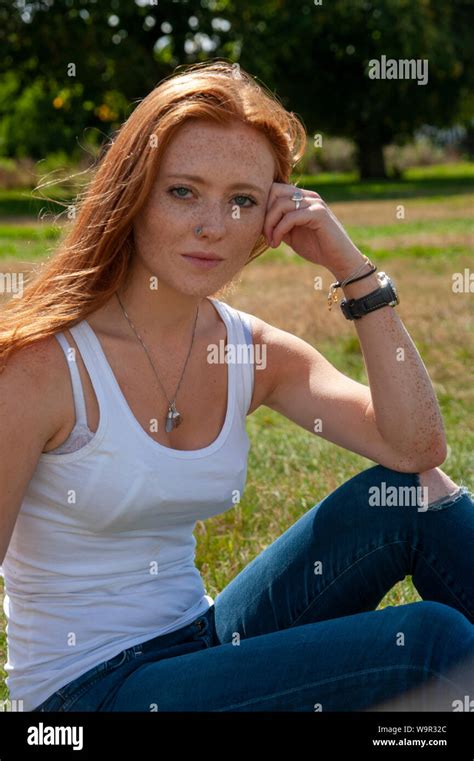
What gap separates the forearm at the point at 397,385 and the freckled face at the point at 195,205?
0.43m

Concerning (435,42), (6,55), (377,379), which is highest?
(435,42)

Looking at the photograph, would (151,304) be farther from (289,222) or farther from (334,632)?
(334,632)

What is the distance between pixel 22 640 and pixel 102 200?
989 mm

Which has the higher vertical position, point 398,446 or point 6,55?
point 6,55

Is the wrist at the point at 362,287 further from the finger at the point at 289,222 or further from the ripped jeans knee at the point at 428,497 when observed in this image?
the ripped jeans knee at the point at 428,497

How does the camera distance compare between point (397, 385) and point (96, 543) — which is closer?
point (96, 543)

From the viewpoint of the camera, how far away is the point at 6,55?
25.5 meters

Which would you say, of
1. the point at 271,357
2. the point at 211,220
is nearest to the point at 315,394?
the point at 271,357

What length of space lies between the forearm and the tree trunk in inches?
1346

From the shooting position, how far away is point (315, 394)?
9.45 ft

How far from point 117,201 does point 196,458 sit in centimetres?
60

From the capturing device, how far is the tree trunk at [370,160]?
1423 inches
